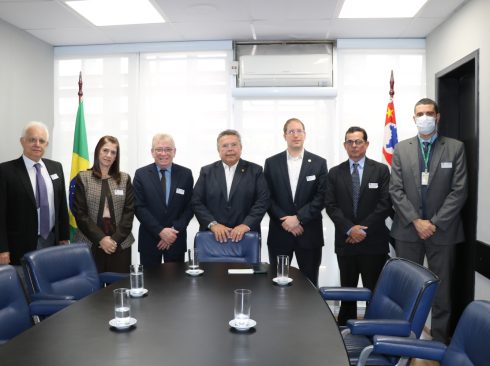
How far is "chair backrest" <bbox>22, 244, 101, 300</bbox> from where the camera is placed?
254cm

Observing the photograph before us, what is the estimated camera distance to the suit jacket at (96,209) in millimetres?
3664

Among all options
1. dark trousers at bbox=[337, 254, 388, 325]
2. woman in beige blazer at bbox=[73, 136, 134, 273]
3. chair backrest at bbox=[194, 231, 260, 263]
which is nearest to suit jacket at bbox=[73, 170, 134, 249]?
woman in beige blazer at bbox=[73, 136, 134, 273]

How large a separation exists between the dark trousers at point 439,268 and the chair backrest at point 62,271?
97.9 inches

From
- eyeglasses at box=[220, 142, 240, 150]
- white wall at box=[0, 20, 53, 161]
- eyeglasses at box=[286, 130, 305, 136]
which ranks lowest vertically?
eyeglasses at box=[220, 142, 240, 150]

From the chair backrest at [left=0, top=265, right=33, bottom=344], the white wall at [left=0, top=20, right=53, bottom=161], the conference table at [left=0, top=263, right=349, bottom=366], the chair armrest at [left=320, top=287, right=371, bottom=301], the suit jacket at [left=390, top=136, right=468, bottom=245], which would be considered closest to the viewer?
the conference table at [left=0, top=263, right=349, bottom=366]

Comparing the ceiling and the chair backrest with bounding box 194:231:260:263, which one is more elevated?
the ceiling

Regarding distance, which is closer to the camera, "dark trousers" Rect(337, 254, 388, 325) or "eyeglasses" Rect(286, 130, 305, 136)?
"dark trousers" Rect(337, 254, 388, 325)

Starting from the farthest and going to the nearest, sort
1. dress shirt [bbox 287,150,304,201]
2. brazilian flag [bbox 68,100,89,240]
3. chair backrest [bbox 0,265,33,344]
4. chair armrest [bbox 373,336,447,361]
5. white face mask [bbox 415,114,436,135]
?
brazilian flag [bbox 68,100,89,240] → dress shirt [bbox 287,150,304,201] → white face mask [bbox 415,114,436,135] → chair backrest [bbox 0,265,33,344] → chair armrest [bbox 373,336,447,361]

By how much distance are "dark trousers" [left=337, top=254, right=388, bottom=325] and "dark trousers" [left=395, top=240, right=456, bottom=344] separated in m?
0.22

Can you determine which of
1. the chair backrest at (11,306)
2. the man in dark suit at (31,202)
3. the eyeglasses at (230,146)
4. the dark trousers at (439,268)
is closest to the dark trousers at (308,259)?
the dark trousers at (439,268)

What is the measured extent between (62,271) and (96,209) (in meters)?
1.02

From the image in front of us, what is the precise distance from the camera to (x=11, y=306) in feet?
7.29

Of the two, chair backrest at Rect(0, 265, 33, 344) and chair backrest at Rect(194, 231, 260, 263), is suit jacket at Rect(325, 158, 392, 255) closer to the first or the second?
chair backrest at Rect(194, 231, 260, 263)

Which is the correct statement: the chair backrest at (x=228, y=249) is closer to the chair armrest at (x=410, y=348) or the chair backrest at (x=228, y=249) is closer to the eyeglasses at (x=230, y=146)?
the eyeglasses at (x=230, y=146)
